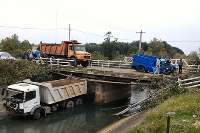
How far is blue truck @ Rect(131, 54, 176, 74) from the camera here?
3694cm

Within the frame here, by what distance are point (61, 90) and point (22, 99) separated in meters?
5.57

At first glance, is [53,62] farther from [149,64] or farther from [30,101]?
[30,101]

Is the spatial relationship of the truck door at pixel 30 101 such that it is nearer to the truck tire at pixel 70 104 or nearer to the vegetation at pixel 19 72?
the truck tire at pixel 70 104

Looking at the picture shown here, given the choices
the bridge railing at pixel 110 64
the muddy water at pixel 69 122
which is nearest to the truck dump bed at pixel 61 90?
the muddy water at pixel 69 122

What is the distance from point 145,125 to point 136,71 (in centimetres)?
2216

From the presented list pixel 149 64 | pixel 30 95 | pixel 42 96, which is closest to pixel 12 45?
pixel 149 64

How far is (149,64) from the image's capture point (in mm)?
38000

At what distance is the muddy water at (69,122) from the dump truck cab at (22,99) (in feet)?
3.37

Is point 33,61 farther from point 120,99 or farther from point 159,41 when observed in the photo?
point 159,41

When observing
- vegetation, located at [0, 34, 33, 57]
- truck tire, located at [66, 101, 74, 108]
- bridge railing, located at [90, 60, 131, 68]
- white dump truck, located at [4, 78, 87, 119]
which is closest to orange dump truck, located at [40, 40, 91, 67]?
bridge railing, located at [90, 60, 131, 68]

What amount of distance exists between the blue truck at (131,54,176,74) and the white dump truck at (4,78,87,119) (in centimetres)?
579

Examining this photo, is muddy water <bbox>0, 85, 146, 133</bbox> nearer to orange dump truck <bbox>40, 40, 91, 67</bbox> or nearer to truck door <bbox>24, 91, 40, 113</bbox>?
truck door <bbox>24, 91, 40, 113</bbox>

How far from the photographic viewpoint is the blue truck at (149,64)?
3694 cm

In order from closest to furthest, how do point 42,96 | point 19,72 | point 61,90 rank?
point 42,96 → point 61,90 → point 19,72
